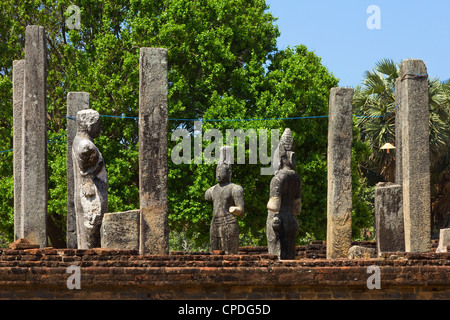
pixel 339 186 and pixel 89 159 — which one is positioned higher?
pixel 89 159

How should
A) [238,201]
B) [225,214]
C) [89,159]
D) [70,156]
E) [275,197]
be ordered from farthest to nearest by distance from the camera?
[70,156], [225,214], [238,201], [275,197], [89,159]

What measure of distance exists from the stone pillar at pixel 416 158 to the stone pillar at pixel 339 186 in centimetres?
106

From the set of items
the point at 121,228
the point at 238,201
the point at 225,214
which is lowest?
the point at 121,228

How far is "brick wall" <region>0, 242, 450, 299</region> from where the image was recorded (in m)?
8.63

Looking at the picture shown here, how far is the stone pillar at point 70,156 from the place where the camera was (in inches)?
490

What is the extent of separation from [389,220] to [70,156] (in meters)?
4.90

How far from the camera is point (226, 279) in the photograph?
8625mm

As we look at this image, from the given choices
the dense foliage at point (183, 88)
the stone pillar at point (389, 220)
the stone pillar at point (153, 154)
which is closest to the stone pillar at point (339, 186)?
the stone pillar at point (389, 220)

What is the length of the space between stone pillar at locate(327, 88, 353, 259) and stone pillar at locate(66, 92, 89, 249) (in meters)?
4.00

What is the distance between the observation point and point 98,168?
1073 centimetres

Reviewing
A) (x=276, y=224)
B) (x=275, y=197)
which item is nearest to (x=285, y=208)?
(x=276, y=224)

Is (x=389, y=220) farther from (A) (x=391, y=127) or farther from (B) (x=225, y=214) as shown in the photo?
(A) (x=391, y=127)
